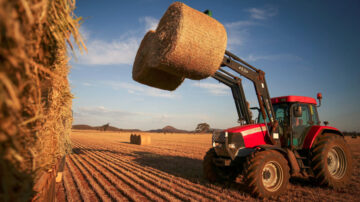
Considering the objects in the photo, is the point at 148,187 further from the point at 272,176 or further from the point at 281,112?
the point at 281,112

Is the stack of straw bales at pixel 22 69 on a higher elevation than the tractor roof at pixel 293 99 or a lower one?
lower

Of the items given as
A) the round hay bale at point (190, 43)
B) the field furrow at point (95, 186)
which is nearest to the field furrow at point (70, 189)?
the field furrow at point (95, 186)

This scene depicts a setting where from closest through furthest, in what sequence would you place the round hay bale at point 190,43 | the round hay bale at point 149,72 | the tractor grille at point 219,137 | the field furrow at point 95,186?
the round hay bale at point 190,43 < the field furrow at point 95,186 < the round hay bale at point 149,72 < the tractor grille at point 219,137

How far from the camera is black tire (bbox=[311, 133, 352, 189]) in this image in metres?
5.50

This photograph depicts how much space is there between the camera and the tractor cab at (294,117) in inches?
234

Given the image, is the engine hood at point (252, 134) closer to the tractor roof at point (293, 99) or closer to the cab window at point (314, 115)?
the tractor roof at point (293, 99)

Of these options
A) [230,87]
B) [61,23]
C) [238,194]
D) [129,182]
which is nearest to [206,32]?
[230,87]

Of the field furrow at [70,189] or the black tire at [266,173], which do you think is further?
the field furrow at [70,189]

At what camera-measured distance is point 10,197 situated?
124 centimetres

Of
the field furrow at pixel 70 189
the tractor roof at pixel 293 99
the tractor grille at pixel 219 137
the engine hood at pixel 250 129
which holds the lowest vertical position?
the field furrow at pixel 70 189

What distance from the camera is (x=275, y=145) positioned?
576 cm

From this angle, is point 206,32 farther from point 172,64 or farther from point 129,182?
point 129,182

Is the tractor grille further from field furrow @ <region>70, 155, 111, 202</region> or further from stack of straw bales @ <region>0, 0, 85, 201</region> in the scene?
stack of straw bales @ <region>0, 0, 85, 201</region>

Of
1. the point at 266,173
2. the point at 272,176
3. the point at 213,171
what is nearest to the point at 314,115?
the point at 272,176
